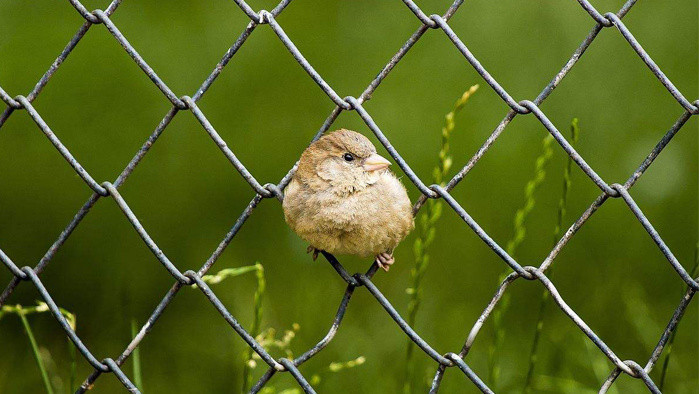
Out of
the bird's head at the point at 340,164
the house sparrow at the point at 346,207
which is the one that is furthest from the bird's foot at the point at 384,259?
the bird's head at the point at 340,164

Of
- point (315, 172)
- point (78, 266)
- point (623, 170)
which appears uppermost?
point (623, 170)

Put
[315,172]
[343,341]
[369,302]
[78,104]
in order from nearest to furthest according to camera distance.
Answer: [315,172]
[343,341]
[369,302]
[78,104]

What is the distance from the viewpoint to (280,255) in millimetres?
3508

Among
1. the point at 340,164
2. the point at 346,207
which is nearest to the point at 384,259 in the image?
Answer: the point at 346,207

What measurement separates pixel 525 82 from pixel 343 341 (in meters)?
1.25

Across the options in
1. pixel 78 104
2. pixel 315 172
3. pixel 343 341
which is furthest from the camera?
pixel 78 104

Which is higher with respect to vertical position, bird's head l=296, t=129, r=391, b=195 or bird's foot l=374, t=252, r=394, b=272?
bird's head l=296, t=129, r=391, b=195

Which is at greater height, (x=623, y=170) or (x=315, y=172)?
(x=623, y=170)

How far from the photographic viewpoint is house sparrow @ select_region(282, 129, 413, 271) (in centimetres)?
221

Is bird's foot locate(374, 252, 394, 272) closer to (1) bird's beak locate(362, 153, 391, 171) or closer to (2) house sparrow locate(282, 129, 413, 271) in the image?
(2) house sparrow locate(282, 129, 413, 271)

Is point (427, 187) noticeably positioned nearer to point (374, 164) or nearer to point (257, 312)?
point (374, 164)

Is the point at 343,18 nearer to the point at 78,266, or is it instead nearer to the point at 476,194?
the point at 476,194

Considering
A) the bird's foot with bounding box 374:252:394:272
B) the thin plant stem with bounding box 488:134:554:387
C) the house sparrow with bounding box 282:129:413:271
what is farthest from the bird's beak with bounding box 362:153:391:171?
the thin plant stem with bounding box 488:134:554:387

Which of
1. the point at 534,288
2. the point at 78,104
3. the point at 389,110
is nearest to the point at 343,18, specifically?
the point at 389,110
